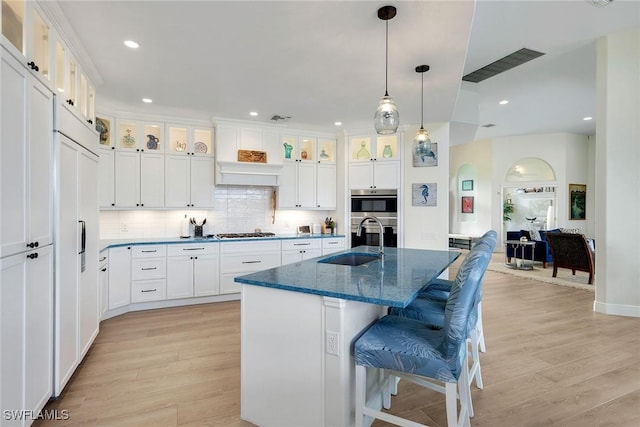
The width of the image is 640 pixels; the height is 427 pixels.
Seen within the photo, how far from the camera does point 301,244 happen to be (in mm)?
5145

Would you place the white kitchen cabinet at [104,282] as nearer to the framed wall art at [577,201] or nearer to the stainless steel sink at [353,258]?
the stainless steel sink at [353,258]

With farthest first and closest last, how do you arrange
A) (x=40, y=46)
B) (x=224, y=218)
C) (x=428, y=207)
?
(x=224, y=218), (x=428, y=207), (x=40, y=46)

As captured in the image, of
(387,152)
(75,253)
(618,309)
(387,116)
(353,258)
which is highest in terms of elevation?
(387,152)

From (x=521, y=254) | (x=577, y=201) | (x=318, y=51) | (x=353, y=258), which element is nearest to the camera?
(x=318, y=51)

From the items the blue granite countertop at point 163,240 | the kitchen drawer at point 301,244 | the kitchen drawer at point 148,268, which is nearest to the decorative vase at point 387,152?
the blue granite countertop at point 163,240

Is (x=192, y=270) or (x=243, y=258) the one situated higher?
(x=243, y=258)

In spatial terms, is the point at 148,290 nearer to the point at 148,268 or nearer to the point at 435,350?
the point at 148,268

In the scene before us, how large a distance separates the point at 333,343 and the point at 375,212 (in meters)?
3.85

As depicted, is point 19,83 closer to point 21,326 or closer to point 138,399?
point 21,326

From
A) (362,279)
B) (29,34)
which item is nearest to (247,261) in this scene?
(362,279)

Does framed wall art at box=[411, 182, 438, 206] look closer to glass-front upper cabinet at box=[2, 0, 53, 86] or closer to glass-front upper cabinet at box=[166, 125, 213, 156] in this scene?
glass-front upper cabinet at box=[166, 125, 213, 156]

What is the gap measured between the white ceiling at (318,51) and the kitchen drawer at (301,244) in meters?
1.88

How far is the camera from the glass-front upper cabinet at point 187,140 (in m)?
4.81

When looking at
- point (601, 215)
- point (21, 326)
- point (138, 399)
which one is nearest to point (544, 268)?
point (601, 215)
